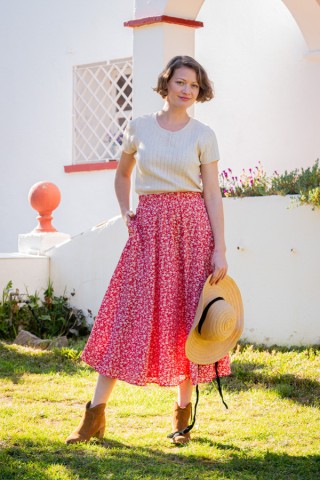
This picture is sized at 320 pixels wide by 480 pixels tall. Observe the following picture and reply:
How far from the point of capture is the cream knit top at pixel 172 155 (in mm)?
4797

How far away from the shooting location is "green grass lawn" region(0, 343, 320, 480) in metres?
4.42

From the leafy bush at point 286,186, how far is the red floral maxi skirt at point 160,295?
2392mm

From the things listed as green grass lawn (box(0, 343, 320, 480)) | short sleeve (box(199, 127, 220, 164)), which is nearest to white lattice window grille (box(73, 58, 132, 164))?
green grass lawn (box(0, 343, 320, 480))

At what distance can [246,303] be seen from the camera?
7602 millimetres

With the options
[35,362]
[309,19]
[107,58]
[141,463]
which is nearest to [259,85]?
[309,19]

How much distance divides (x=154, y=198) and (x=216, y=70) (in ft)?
15.0

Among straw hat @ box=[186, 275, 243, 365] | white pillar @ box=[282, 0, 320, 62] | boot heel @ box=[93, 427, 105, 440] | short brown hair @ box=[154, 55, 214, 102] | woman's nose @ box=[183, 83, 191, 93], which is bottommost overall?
boot heel @ box=[93, 427, 105, 440]

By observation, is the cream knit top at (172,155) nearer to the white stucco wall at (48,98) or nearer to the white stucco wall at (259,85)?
the white stucco wall at (259,85)

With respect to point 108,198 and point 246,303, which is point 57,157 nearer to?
point 108,198

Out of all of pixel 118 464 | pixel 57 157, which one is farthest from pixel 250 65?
pixel 118 464

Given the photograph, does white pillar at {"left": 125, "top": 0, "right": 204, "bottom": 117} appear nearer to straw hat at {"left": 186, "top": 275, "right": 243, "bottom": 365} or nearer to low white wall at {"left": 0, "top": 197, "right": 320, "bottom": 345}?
low white wall at {"left": 0, "top": 197, "right": 320, "bottom": 345}

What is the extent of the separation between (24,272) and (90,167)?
1.81m

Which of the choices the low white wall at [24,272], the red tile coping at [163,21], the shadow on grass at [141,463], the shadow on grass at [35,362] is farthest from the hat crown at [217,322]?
the low white wall at [24,272]

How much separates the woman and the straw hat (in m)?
0.07
